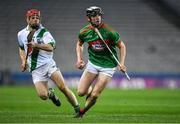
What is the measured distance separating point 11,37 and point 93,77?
70.9 ft

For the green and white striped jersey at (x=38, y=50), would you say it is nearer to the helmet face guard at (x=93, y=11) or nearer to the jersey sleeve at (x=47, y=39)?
the jersey sleeve at (x=47, y=39)

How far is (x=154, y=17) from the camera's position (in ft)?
118

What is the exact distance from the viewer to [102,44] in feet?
45.8

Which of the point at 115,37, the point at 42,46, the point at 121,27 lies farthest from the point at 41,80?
the point at 121,27

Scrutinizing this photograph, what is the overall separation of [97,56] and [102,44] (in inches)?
13.1

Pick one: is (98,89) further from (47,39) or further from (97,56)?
(47,39)

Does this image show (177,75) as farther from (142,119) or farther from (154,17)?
(142,119)

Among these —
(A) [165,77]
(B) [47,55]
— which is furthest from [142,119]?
(A) [165,77]

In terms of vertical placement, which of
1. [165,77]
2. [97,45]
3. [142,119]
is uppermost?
[97,45]

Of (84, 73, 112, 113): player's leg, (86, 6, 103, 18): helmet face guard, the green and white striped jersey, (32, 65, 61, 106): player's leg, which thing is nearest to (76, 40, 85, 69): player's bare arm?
(84, 73, 112, 113): player's leg

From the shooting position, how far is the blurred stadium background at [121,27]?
115 ft

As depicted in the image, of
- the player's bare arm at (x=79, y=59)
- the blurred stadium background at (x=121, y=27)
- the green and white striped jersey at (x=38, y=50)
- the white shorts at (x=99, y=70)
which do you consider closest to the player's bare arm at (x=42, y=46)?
the green and white striped jersey at (x=38, y=50)

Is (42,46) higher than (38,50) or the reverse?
higher

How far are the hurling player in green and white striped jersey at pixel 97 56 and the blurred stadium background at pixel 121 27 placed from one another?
20.0 meters
